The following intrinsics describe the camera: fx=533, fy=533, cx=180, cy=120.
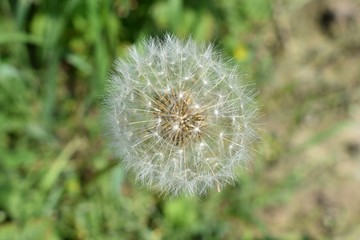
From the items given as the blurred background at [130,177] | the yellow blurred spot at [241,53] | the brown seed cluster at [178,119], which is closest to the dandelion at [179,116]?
the brown seed cluster at [178,119]

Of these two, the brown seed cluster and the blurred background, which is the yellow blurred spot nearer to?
the blurred background

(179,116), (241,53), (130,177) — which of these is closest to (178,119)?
(179,116)

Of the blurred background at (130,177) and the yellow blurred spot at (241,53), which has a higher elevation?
the yellow blurred spot at (241,53)

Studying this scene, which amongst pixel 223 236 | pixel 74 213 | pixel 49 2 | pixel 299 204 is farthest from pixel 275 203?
pixel 49 2

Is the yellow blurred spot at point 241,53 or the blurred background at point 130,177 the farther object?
the yellow blurred spot at point 241,53

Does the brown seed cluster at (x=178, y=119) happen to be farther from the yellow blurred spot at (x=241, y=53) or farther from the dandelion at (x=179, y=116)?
the yellow blurred spot at (x=241, y=53)

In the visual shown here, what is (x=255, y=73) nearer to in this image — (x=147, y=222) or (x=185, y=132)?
(x=147, y=222)
